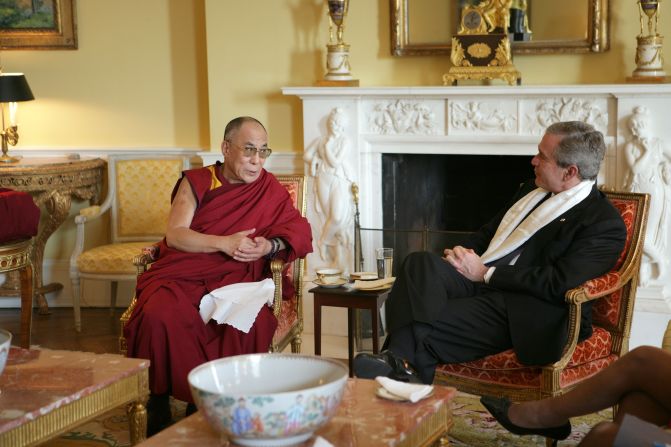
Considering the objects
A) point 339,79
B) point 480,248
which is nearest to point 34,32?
point 339,79

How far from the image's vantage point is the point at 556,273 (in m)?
3.38

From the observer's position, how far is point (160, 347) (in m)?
3.64

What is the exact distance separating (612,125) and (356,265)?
158 centimetres

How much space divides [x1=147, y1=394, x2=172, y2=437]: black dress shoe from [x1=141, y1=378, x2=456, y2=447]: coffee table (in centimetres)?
131

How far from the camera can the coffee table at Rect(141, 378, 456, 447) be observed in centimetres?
→ 226

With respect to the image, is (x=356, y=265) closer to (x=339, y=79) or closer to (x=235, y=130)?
(x=339, y=79)

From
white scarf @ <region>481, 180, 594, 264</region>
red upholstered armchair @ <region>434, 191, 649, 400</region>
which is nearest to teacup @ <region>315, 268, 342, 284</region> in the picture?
white scarf @ <region>481, 180, 594, 264</region>

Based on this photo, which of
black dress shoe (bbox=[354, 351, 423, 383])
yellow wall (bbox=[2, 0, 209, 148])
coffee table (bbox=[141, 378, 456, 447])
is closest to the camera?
coffee table (bbox=[141, 378, 456, 447])

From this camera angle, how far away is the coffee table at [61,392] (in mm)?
2510

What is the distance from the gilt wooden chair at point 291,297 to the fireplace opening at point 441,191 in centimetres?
91

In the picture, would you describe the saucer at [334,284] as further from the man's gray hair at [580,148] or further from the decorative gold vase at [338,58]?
the decorative gold vase at [338,58]

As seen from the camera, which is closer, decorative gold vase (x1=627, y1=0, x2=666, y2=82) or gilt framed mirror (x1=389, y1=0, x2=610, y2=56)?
decorative gold vase (x1=627, y1=0, x2=666, y2=82)

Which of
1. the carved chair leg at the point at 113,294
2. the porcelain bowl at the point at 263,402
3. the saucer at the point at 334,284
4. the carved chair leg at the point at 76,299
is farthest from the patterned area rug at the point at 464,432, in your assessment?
the carved chair leg at the point at 113,294

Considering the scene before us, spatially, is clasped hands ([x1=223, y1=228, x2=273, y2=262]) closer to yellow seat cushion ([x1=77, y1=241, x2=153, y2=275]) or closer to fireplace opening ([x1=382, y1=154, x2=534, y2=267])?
fireplace opening ([x1=382, y1=154, x2=534, y2=267])
